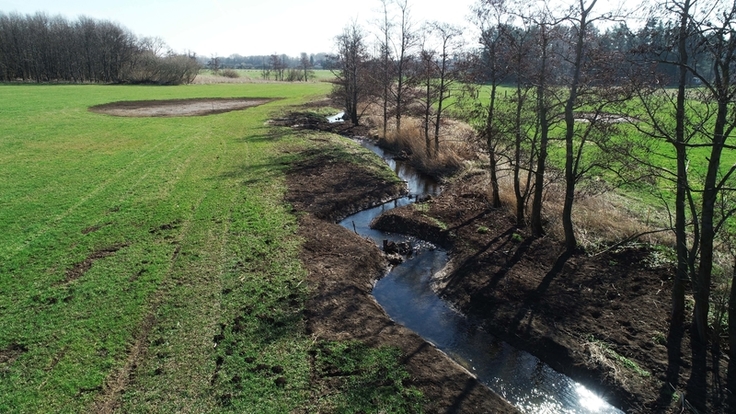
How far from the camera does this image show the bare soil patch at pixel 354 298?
6.09 m

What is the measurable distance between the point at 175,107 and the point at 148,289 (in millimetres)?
33477

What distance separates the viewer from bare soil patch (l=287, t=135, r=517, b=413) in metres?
6.09

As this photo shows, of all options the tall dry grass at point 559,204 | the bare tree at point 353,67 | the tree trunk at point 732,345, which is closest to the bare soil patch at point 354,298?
the tree trunk at point 732,345

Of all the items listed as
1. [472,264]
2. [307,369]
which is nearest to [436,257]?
[472,264]

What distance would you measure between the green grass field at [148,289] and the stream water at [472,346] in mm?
2290

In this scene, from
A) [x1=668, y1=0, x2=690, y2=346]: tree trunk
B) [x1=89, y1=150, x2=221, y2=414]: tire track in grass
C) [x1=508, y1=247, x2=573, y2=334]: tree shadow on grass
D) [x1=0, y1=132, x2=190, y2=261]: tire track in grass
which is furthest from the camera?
[x1=0, y1=132, x2=190, y2=261]: tire track in grass

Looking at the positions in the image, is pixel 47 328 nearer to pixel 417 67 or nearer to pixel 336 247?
pixel 336 247

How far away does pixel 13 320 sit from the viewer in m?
7.00

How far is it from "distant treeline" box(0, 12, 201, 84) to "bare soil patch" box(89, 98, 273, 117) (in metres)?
29.1

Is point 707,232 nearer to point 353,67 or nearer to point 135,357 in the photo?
point 135,357

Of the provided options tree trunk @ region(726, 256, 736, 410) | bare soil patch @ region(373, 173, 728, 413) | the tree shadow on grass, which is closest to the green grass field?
bare soil patch @ region(373, 173, 728, 413)

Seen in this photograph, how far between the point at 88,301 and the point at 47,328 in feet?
2.81

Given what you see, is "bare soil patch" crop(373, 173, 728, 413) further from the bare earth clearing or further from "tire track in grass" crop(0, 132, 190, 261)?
"tire track in grass" crop(0, 132, 190, 261)

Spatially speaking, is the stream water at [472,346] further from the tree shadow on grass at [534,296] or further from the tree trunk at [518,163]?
the tree trunk at [518,163]
